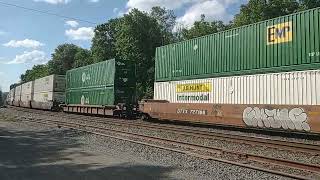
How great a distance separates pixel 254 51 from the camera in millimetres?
18953

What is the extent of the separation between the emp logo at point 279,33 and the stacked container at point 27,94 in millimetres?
42166

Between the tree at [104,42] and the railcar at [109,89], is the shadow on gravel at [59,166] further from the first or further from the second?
the tree at [104,42]

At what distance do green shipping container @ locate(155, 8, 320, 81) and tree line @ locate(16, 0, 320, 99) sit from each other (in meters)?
16.2

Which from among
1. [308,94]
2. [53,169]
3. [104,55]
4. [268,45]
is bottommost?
[53,169]

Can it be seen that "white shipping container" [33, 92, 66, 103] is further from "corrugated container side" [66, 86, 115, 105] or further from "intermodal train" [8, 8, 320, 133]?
"intermodal train" [8, 8, 320, 133]

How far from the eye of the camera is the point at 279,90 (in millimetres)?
17422

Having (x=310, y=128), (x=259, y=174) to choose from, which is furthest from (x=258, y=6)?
(x=259, y=174)

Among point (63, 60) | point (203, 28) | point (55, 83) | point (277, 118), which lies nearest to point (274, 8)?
point (203, 28)

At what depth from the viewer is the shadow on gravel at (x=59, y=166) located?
31.3ft

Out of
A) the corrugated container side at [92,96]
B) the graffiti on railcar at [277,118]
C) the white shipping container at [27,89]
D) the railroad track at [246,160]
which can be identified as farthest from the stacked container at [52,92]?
the railroad track at [246,160]

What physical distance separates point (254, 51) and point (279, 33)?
154 cm

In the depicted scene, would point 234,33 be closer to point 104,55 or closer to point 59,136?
point 59,136

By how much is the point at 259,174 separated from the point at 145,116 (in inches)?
730

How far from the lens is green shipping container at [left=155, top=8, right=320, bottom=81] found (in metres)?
16.5
